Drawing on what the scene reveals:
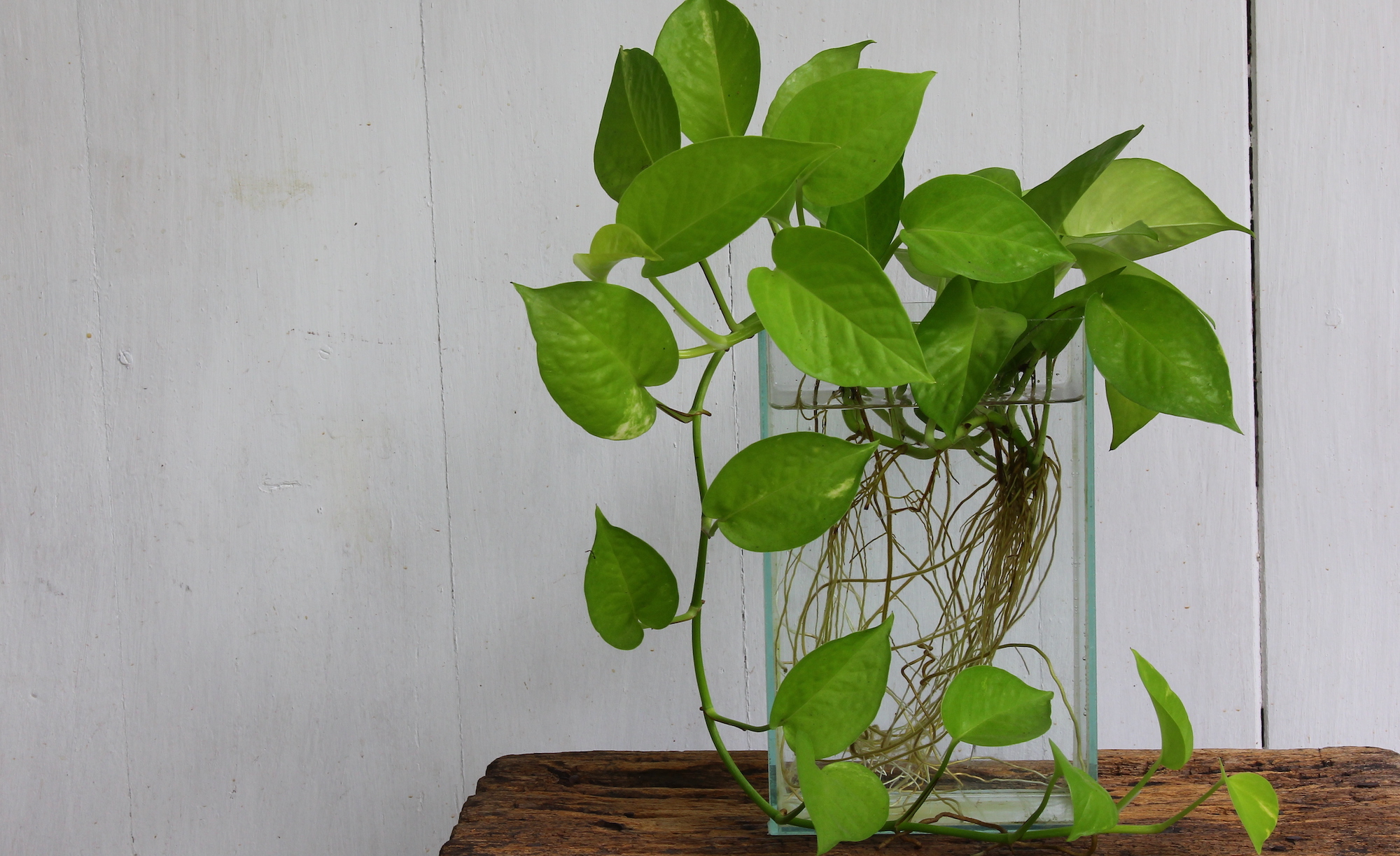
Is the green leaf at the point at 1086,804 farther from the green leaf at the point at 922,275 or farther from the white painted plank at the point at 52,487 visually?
the white painted plank at the point at 52,487

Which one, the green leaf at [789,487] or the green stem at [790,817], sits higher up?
the green leaf at [789,487]

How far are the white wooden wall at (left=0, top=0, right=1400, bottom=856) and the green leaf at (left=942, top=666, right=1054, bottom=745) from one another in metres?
0.28

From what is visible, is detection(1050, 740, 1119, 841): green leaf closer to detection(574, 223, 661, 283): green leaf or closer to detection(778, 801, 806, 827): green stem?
detection(778, 801, 806, 827): green stem

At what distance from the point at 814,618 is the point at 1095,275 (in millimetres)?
218

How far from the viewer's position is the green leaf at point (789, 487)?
1.29 feet

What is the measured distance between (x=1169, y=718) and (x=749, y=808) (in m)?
0.22

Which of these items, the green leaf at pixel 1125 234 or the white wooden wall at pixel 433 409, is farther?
the white wooden wall at pixel 433 409

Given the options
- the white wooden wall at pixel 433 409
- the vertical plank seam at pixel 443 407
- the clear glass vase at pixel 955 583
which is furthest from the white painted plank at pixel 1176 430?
the vertical plank seam at pixel 443 407

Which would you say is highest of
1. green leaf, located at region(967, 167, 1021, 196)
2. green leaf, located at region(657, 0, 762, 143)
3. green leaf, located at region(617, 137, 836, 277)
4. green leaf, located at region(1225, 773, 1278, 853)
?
green leaf, located at region(657, 0, 762, 143)

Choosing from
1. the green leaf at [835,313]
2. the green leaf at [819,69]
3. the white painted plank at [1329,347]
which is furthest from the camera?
the white painted plank at [1329,347]

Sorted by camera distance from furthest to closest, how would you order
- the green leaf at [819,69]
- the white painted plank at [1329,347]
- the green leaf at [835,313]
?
the white painted plank at [1329,347]
the green leaf at [819,69]
the green leaf at [835,313]

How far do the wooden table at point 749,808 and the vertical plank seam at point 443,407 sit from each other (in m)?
0.14

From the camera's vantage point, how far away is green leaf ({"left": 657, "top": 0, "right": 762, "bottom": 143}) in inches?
16.4

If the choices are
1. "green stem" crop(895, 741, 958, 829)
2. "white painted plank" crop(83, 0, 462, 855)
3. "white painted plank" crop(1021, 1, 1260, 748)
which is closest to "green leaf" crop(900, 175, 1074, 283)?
"green stem" crop(895, 741, 958, 829)
